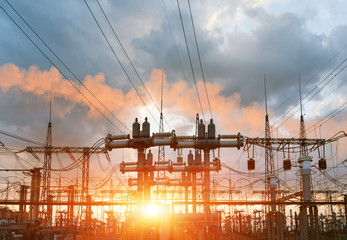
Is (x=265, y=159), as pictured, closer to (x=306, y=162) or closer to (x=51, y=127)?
(x=51, y=127)

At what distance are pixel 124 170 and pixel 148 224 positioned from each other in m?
10.9

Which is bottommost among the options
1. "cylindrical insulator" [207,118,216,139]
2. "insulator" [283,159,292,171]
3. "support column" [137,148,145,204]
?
"support column" [137,148,145,204]

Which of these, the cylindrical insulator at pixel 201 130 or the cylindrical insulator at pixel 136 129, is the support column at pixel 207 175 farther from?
the cylindrical insulator at pixel 136 129

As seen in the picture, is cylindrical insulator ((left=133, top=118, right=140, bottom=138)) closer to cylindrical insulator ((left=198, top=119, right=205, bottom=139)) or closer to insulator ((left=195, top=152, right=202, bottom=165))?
cylindrical insulator ((left=198, top=119, right=205, bottom=139))

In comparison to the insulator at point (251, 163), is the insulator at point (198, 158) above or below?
above

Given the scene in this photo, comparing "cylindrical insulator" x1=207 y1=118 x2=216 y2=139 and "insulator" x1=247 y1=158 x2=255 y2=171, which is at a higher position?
"cylindrical insulator" x1=207 y1=118 x2=216 y2=139

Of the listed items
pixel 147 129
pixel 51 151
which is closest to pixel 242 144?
pixel 147 129

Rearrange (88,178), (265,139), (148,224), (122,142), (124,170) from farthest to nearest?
(88,178), (265,139), (124,170), (122,142), (148,224)

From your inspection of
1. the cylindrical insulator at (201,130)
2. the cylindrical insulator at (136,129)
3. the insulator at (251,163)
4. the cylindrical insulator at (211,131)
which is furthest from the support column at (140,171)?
the insulator at (251,163)

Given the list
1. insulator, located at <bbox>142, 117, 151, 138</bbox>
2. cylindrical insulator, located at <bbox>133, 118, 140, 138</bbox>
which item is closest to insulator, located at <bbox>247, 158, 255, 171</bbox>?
insulator, located at <bbox>142, 117, 151, 138</bbox>

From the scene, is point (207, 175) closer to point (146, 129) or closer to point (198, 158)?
point (198, 158)

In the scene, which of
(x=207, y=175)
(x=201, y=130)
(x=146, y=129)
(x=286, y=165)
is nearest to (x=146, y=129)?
(x=146, y=129)

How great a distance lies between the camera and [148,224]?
74.3 ft

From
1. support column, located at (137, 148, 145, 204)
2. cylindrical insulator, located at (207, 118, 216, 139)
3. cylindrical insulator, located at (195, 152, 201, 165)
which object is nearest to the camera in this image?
cylindrical insulator, located at (207, 118, 216, 139)
